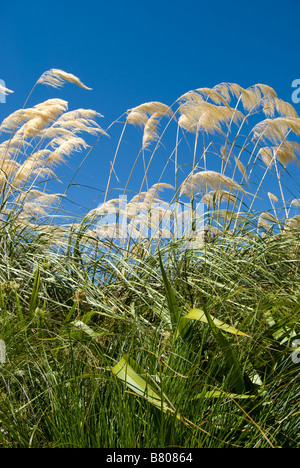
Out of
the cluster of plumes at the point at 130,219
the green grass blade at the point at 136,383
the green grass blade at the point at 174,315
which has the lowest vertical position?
the green grass blade at the point at 136,383

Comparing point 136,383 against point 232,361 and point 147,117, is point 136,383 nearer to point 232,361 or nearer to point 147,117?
point 232,361

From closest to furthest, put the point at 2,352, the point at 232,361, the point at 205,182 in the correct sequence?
the point at 232,361, the point at 2,352, the point at 205,182

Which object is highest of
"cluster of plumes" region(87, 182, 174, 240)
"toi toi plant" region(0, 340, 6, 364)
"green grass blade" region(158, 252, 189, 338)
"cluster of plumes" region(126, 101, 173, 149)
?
"cluster of plumes" region(126, 101, 173, 149)

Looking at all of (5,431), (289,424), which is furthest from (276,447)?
(5,431)

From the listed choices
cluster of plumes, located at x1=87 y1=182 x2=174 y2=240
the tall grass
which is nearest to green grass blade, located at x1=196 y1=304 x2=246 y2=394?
the tall grass

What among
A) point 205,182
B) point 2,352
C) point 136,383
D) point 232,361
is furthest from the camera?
point 205,182

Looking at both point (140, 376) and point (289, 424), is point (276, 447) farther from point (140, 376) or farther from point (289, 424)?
point (140, 376)

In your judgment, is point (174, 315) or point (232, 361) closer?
point (232, 361)

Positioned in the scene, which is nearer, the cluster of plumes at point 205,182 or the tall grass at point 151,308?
the tall grass at point 151,308

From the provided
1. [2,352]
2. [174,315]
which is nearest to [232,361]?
[174,315]

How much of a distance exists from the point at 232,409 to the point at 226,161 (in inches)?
113

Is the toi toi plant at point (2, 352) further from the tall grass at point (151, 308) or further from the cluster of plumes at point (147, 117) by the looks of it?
the cluster of plumes at point (147, 117)

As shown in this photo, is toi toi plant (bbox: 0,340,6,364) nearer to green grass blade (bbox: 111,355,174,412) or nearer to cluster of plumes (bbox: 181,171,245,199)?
green grass blade (bbox: 111,355,174,412)

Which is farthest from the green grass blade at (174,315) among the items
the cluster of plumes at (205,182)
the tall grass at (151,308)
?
the cluster of plumes at (205,182)
